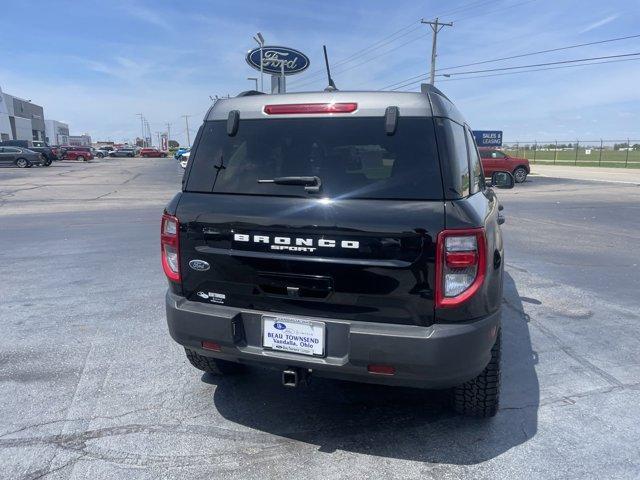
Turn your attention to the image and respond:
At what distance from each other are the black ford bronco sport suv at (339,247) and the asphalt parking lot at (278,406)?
44 cm

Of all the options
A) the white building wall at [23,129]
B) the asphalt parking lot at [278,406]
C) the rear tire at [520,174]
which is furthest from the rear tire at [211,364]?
the white building wall at [23,129]

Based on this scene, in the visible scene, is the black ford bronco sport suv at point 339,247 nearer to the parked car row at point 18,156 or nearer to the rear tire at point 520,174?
the rear tire at point 520,174

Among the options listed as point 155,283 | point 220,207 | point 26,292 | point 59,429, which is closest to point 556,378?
point 220,207

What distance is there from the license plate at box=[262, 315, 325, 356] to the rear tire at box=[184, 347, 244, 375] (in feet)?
3.03

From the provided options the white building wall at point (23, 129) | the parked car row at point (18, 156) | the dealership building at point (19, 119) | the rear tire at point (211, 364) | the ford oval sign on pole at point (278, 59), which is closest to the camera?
the rear tire at point (211, 364)

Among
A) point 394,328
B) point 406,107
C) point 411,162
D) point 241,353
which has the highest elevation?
point 406,107

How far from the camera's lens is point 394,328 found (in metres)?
2.64

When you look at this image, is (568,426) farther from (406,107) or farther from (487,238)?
(406,107)

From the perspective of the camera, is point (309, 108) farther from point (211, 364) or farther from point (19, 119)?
point (19, 119)

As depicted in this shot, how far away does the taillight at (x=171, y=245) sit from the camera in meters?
3.06

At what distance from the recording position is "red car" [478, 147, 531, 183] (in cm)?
2508

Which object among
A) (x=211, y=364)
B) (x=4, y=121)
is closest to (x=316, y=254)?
(x=211, y=364)

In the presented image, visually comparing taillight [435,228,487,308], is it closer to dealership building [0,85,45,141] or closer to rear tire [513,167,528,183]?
rear tire [513,167,528,183]

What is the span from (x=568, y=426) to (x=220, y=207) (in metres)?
2.56
